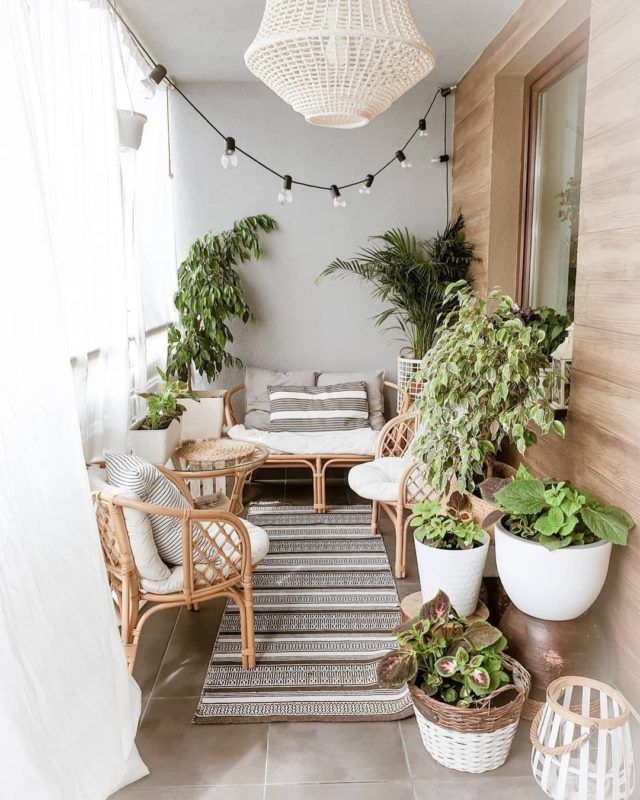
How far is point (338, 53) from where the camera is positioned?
195 cm

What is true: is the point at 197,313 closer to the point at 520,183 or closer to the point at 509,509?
the point at 520,183

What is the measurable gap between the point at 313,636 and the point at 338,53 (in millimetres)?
2204

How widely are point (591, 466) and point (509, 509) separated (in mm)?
512

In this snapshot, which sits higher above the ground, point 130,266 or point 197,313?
point 130,266

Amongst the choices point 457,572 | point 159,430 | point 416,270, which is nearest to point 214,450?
point 159,430

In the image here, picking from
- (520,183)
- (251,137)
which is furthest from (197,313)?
(520,183)

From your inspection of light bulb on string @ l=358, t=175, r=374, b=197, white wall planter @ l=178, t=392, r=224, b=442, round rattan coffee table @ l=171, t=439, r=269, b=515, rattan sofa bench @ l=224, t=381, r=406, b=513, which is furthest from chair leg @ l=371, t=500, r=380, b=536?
light bulb on string @ l=358, t=175, r=374, b=197

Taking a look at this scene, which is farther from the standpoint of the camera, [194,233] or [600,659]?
[194,233]

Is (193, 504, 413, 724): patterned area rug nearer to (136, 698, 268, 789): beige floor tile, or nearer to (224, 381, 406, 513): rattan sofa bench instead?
(136, 698, 268, 789): beige floor tile

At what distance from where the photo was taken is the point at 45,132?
2.31 meters

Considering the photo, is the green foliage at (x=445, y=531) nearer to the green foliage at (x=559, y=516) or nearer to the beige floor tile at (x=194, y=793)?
the green foliage at (x=559, y=516)

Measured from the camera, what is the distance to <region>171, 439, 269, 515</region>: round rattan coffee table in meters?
3.21

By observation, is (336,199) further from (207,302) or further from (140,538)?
(140,538)

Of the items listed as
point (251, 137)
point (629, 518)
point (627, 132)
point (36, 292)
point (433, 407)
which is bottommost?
point (629, 518)
